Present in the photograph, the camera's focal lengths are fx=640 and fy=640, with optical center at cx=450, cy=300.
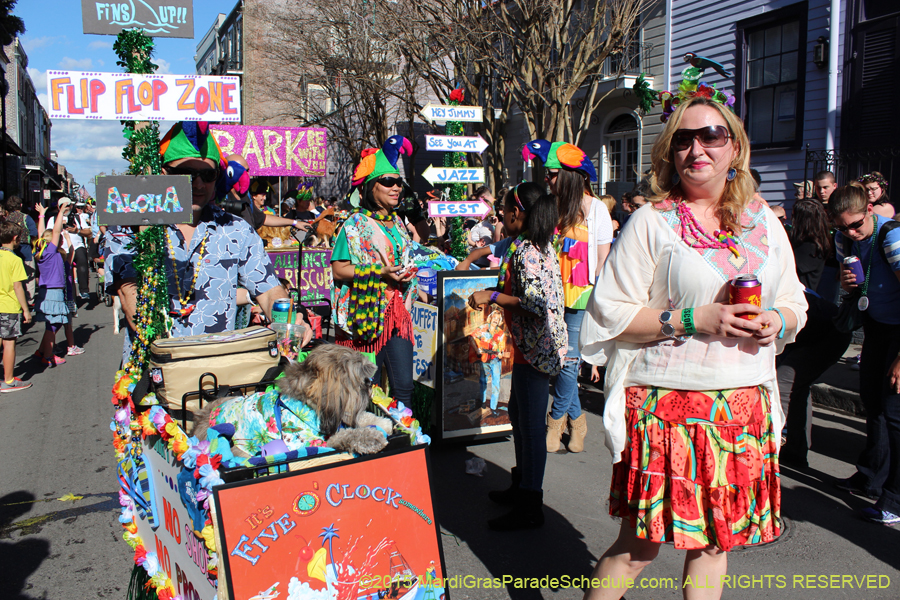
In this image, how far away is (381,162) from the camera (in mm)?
4004

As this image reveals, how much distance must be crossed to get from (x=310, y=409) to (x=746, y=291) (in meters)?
1.54

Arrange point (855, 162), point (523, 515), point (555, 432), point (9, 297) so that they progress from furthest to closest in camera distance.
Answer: point (855, 162), point (9, 297), point (555, 432), point (523, 515)

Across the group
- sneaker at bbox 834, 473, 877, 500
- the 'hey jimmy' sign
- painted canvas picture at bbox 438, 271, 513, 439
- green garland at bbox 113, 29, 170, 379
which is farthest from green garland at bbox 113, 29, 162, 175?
sneaker at bbox 834, 473, 877, 500

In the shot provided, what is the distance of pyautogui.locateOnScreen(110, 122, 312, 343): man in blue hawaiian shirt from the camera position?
3061 millimetres

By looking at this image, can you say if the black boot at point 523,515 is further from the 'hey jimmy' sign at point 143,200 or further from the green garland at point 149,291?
the 'hey jimmy' sign at point 143,200

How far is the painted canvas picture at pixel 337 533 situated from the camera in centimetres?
201

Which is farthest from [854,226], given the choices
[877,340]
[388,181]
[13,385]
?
[13,385]

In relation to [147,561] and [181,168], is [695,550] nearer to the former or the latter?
[147,561]

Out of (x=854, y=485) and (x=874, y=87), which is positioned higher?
(x=874, y=87)

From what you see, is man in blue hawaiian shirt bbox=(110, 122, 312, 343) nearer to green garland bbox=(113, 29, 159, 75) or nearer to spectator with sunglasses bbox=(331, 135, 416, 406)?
green garland bbox=(113, 29, 159, 75)

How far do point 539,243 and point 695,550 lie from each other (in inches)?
73.2

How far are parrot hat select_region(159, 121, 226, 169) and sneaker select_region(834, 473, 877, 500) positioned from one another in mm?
4428

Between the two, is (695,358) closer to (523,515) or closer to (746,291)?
(746,291)

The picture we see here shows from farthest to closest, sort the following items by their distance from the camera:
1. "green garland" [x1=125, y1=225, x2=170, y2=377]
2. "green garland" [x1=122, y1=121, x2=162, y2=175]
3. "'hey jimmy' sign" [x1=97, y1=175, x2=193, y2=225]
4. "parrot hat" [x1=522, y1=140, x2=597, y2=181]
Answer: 1. "parrot hat" [x1=522, y1=140, x2=597, y2=181]
2. "green garland" [x1=125, y1=225, x2=170, y2=377]
3. "green garland" [x1=122, y1=121, x2=162, y2=175]
4. "'hey jimmy' sign" [x1=97, y1=175, x2=193, y2=225]
